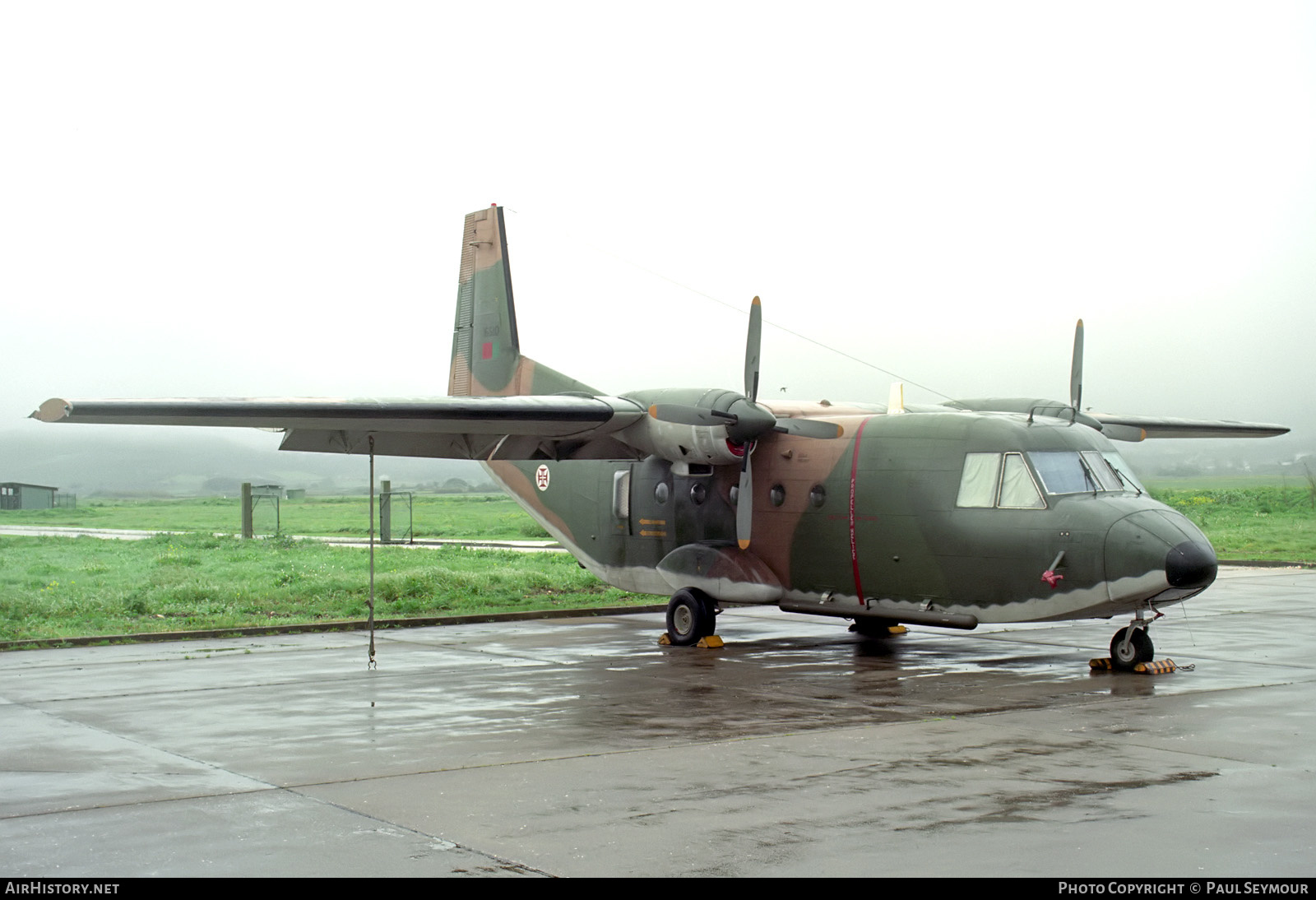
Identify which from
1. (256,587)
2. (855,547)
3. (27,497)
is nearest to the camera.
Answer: (855,547)

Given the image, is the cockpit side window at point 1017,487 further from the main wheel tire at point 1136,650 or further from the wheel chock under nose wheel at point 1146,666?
the wheel chock under nose wheel at point 1146,666

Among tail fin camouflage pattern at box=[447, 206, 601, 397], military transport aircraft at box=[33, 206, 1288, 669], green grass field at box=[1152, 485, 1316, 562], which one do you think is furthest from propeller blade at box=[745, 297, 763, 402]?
green grass field at box=[1152, 485, 1316, 562]

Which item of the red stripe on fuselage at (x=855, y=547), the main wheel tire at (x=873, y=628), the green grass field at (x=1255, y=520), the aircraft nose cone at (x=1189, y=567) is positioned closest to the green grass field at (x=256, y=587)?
the main wheel tire at (x=873, y=628)

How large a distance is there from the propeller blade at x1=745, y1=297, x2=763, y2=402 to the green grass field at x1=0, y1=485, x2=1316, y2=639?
699 centimetres

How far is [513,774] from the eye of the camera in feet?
27.5

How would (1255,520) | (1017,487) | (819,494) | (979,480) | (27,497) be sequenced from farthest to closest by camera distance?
1. (27,497)
2. (1255,520)
3. (819,494)
4. (979,480)
5. (1017,487)

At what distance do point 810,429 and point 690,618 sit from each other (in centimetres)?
294

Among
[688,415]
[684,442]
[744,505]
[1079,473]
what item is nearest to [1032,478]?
[1079,473]

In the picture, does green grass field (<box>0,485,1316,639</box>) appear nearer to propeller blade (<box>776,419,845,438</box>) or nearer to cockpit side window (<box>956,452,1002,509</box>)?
propeller blade (<box>776,419,845,438</box>)

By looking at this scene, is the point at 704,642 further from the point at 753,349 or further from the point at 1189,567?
the point at 1189,567

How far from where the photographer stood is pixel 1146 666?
43.3 feet

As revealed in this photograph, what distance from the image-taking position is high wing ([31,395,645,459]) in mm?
13484

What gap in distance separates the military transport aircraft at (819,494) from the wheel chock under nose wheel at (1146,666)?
11 centimetres
